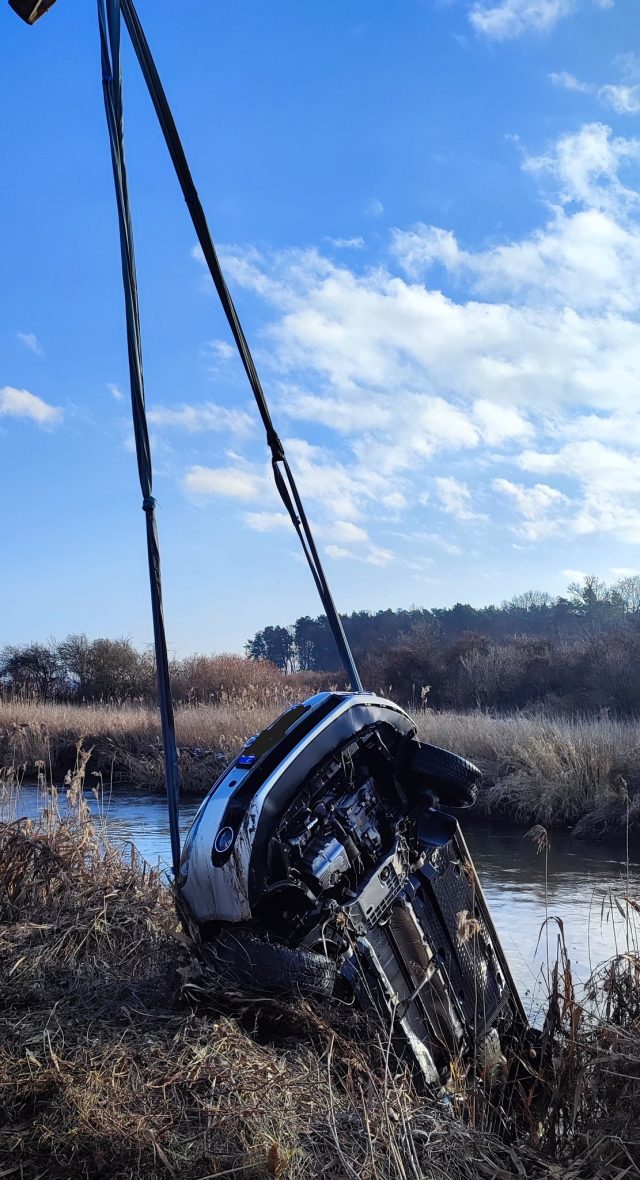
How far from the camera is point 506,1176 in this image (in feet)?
6.54

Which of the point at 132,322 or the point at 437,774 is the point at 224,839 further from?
the point at 132,322

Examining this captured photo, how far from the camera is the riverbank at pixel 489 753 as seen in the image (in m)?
10.9

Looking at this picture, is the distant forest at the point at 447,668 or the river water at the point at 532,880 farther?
the distant forest at the point at 447,668

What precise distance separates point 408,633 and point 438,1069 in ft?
91.6

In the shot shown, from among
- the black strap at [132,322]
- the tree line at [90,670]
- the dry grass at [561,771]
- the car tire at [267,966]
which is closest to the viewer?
the car tire at [267,966]

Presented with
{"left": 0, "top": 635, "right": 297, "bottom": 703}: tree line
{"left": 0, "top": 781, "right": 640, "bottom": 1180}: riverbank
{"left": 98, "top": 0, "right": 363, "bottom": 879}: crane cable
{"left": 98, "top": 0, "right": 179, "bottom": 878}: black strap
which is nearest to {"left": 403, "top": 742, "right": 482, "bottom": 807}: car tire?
{"left": 98, "top": 0, "right": 363, "bottom": 879}: crane cable

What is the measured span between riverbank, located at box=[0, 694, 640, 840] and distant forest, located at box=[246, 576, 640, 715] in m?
4.97

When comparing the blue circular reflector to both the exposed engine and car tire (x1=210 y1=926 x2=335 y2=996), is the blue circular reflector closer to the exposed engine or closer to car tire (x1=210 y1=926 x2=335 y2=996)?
the exposed engine

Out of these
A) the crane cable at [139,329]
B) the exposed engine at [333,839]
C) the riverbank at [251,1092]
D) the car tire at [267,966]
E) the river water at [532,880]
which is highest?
the crane cable at [139,329]

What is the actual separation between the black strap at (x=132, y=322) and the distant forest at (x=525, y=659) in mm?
15912

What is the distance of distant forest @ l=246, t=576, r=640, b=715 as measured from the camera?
21.2 m

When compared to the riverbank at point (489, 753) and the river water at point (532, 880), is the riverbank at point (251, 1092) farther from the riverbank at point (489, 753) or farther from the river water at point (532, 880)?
the riverbank at point (489, 753)

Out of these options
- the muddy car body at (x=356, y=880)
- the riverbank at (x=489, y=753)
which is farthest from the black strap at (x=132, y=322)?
the riverbank at (x=489, y=753)

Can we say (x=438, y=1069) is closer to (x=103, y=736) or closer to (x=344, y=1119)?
(x=344, y=1119)
